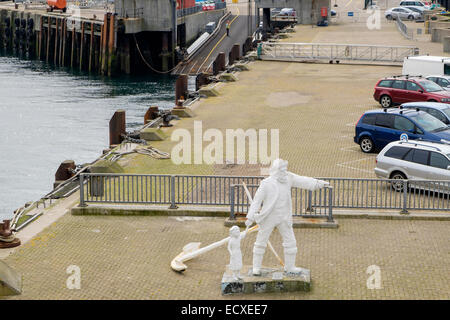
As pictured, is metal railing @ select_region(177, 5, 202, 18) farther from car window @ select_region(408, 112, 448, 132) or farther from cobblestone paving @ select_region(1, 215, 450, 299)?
cobblestone paving @ select_region(1, 215, 450, 299)

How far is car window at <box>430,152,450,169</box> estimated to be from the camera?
23.8m

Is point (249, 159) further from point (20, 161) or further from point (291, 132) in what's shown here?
point (20, 161)

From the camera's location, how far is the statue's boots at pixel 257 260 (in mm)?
16656

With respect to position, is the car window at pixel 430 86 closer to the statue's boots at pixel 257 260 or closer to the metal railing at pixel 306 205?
the metal railing at pixel 306 205

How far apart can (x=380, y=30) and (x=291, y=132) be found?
44495mm

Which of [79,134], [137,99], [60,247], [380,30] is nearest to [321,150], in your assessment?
[60,247]

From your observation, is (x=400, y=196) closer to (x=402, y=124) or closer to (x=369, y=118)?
(x=402, y=124)

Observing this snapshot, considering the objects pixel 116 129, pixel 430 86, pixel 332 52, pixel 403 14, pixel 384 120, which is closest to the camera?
pixel 384 120

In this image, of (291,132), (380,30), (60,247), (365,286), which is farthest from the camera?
(380,30)

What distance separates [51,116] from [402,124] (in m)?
31.9

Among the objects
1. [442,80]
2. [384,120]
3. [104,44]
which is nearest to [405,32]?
[104,44]

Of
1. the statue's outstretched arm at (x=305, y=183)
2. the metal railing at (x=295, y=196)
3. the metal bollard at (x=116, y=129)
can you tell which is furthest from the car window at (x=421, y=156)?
the metal bollard at (x=116, y=129)

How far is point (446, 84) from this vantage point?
3947 centimetres

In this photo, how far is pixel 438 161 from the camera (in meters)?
24.0
